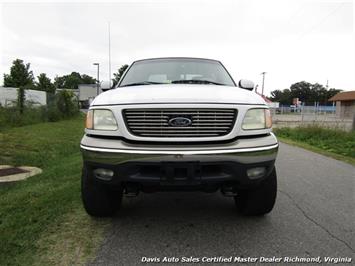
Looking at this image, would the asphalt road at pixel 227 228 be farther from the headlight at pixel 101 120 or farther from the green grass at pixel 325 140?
the green grass at pixel 325 140

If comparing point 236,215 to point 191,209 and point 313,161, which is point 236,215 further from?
point 313,161

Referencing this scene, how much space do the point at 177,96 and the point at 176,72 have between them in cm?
128

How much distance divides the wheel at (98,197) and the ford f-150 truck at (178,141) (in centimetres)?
13

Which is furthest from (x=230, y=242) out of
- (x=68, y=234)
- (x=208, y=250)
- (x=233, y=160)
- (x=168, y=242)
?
(x=68, y=234)

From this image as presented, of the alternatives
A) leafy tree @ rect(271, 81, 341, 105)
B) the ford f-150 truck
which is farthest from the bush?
leafy tree @ rect(271, 81, 341, 105)

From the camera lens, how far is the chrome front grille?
99.3 inches

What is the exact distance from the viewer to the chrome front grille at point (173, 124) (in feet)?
8.27

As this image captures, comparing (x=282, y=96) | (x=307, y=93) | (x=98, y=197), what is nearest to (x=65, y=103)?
(x=98, y=197)

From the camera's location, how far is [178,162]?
2385mm

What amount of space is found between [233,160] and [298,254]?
98 centimetres

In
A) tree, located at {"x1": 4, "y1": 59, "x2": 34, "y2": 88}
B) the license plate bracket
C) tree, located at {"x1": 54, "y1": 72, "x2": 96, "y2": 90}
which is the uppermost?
tree, located at {"x1": 54, "y1": 72, "x2": 96, "y2": 90}

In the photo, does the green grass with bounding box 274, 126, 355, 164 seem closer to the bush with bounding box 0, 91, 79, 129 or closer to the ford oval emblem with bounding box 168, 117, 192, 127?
the ford oval emblem with bounding box 168, 117, 192, 127

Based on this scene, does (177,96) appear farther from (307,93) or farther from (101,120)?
(307,93)

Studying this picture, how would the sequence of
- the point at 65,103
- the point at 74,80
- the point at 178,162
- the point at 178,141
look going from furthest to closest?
the point at 74,80, the point at 65,103, the point at 178,141, the point at 178,162
